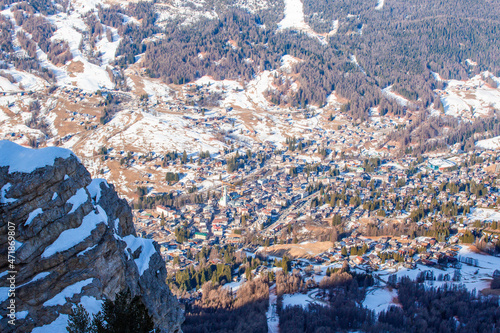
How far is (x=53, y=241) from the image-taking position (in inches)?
659

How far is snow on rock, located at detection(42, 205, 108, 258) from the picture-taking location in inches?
655

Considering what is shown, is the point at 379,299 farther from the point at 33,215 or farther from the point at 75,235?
the point at 33,215

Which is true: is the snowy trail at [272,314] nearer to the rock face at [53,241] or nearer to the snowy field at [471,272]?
the snowy field at [471,272]

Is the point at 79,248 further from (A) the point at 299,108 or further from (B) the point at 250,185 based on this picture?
(A) the point at 299,108

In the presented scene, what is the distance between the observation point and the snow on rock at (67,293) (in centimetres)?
1631

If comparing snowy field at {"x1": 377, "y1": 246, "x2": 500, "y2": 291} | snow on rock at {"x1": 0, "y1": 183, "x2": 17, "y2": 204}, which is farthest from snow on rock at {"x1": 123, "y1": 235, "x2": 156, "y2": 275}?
snowy field at {"x1": 377, "y1": 246, "x2": 500, "y2": 291}

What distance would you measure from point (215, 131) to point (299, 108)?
3459 centimetres

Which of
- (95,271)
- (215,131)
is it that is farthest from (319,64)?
(95,271)

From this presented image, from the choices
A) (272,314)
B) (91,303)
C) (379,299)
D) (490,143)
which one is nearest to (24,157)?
(91,303)

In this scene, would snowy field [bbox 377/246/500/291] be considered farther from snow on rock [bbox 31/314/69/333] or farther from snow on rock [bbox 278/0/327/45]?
snow on rock [bbox 278/0/327/45]

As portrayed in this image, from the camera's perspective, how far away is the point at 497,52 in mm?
162875

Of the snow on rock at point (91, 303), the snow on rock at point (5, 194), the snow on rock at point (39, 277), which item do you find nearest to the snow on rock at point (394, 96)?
the snow on rock at point (91, 303)

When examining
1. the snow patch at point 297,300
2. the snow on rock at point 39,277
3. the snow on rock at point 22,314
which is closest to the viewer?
the snow on rock at point 22,314

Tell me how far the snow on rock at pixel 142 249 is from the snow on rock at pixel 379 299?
2266 cm
